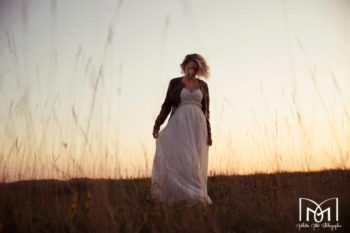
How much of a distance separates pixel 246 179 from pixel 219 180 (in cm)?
46

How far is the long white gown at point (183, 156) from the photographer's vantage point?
11.5 feet

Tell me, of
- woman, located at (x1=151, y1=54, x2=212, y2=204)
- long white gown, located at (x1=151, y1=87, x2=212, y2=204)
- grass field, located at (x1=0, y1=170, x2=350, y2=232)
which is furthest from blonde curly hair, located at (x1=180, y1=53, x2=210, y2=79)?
grass field, located at (x1=0, y1=170, x2=350, y2=232)

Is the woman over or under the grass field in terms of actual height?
over

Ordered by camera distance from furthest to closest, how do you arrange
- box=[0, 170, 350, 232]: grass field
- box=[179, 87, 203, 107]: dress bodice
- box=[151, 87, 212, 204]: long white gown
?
box=[179, 87, 203, 107]: dress bodice, box=[151, 87, 212, 204]: long white gown, box=[0, 170, 350, 232]: grass field

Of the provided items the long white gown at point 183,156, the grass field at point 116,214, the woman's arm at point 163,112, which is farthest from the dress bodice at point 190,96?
the grass field at point 116,214

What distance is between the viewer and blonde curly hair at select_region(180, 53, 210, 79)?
3.66 m

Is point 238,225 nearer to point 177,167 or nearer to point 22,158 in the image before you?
point 177,167

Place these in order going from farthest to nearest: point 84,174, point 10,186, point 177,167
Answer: point 177,167
point 84,174
point 10,186

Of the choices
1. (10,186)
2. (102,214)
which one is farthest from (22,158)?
(102,214)

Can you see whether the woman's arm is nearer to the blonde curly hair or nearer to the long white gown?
the long white gown

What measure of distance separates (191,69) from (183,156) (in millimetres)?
1013

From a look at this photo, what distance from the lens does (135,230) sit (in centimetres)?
218

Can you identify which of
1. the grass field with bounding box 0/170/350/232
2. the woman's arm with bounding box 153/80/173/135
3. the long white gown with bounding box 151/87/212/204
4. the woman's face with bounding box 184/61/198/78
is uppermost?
the woman's face with bounding box 184/61/198/78

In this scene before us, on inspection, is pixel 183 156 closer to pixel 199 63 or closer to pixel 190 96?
pixel 190 96
